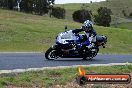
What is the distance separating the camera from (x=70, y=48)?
20.0m

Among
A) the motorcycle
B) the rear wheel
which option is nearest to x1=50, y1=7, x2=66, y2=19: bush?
the rear wheel

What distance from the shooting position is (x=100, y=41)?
20500 millimetres

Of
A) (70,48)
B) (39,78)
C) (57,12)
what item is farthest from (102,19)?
(39,78)

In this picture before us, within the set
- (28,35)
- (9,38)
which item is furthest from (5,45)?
(28,35)

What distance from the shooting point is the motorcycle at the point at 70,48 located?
64.1 feet

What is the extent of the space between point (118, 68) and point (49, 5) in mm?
98043

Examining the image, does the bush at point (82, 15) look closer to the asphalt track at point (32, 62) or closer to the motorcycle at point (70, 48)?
the motorcycle at point (70, 48)

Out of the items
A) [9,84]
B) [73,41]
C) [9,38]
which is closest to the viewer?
[9,84]

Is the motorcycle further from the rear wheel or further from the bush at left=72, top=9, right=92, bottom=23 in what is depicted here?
the bush at left=72, top=9, right=92, bottom=23

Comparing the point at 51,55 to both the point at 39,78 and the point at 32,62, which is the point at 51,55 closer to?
Result: the point at 32,62

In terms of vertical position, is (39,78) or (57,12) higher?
(39,78)

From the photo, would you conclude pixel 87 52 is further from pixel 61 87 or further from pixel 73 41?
pixel 61 87

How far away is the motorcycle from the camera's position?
19.5 metres

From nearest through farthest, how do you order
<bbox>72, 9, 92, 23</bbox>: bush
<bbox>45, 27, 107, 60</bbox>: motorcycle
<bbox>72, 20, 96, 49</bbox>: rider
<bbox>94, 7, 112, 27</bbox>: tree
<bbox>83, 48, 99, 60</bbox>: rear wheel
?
<bbox>45, 27, 107, 60</bbox>: motorcycle → <bbox>72, 20, 96, 49</bbox>: rider → <bbox>83, 48, 99, 60</bbox>: rear wheel → <bbox>72, 9, 92, 23</bbox>: bush → <bbox>94, 7, 112, 27</bbox>: tree
